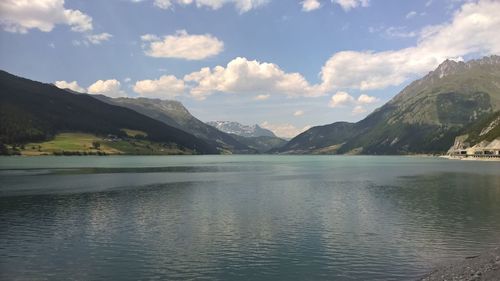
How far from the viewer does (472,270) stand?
114ft

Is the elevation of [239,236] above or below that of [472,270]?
below

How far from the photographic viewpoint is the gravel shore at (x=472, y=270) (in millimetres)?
32222

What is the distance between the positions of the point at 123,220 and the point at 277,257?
30.4m

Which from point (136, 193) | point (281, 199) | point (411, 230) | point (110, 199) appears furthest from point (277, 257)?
point (136, 193)

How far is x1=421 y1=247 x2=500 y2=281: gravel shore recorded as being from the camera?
1269 inches

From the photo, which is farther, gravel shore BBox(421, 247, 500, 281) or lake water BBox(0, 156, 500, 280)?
lake water BBox(0, 156, 500, 280)

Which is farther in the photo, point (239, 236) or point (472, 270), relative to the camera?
point (239, 236)

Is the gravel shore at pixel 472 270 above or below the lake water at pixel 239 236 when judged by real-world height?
→ above

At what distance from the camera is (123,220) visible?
64750 mm

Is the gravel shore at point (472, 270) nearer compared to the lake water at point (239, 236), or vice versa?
the gravel shore at point (472, 270)

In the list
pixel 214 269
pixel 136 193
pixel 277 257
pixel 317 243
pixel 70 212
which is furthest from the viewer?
pixel 136 193

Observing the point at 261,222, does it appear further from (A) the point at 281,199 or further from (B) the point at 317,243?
(A) the point at 281,199

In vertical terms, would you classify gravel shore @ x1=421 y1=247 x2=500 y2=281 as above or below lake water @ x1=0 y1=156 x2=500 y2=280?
above

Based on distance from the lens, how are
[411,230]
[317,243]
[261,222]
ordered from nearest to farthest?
[317,243]
[411,230]
[261,222]
